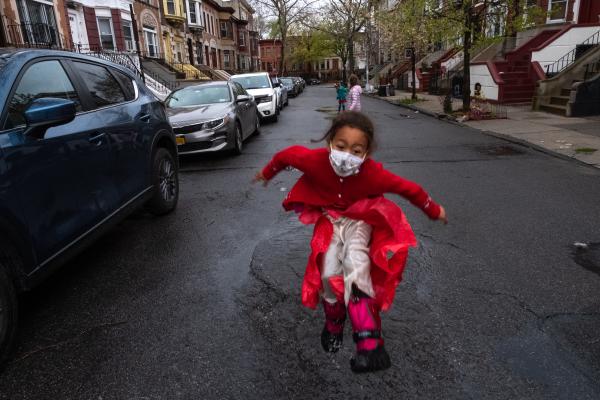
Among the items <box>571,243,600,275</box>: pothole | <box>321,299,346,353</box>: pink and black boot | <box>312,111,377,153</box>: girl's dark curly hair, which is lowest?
<box>571,243,600,275</box>: pothole

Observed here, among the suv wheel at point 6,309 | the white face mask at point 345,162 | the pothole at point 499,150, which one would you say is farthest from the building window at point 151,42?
the white face mask at point 345,162

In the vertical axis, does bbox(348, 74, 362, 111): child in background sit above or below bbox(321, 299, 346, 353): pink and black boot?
above

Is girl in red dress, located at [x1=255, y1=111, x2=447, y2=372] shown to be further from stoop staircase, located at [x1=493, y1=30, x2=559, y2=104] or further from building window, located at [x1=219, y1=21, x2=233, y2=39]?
building window, located at [x1=219, y1=21, x2=233, y2=39]

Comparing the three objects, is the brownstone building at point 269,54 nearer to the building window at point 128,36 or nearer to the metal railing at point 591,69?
the building window at point 128,36

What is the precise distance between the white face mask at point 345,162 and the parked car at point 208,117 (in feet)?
20.9

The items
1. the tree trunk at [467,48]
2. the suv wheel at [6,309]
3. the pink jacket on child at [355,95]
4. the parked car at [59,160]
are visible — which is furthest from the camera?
the tree trunk at [467,48]

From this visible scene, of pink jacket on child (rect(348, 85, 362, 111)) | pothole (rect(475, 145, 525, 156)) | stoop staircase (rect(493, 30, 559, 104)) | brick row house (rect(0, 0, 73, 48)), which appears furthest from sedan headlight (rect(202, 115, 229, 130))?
stoop staircase (rect(493, 30, 559, 104))

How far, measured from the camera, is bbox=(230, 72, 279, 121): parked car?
15.6 metres

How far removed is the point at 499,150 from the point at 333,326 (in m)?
8.08

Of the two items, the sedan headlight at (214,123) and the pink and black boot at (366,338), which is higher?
the sedan headlight at (214,123)

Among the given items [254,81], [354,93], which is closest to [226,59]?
[254,81]

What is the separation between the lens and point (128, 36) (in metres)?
26.2

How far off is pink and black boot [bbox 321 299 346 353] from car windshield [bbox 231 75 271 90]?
14.8m

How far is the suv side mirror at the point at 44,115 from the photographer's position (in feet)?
9.21
